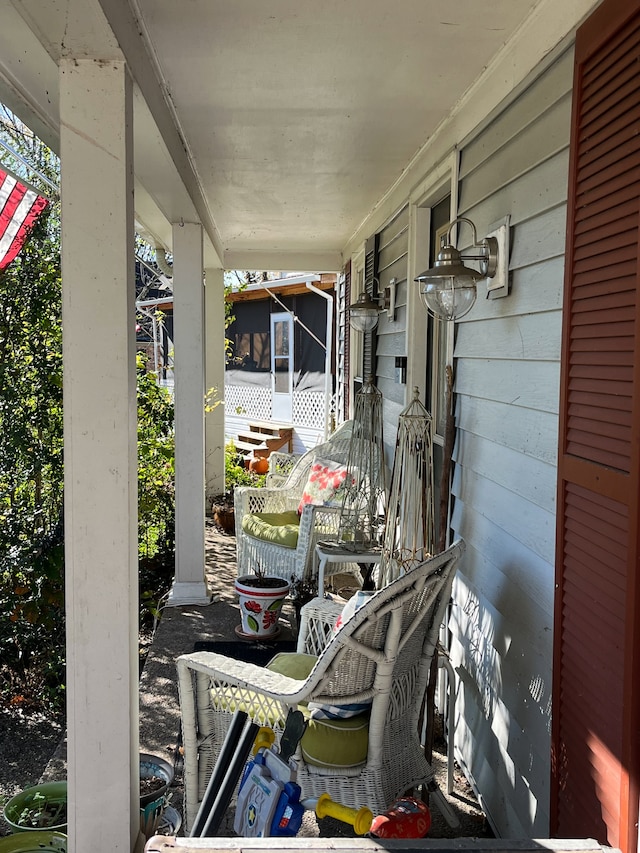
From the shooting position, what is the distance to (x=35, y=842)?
2.11m

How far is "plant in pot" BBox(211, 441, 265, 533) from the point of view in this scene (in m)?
6.66

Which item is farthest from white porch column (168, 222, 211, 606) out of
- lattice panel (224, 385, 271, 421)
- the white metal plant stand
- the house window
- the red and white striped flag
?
the house window

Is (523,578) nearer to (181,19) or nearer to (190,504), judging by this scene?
(181,19)

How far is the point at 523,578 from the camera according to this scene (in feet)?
7.30

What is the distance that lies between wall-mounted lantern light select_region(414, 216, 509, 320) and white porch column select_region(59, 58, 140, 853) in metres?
0.95

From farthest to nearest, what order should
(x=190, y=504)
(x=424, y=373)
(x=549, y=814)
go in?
1. (x=190, y=504)
2. (x=424, y=373)
3. (x=549, y=814)

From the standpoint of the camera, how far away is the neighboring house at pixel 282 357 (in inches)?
440

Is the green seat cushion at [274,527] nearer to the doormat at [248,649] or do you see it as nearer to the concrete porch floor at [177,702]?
the concrete porch floor at [177,702]

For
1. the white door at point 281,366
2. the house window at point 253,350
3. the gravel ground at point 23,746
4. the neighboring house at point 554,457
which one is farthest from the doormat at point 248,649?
the house window at point 253,350

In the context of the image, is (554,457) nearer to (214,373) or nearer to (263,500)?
(263,500)

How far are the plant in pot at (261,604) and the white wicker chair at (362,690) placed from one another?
1621 mm

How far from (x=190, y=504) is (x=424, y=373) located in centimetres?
157

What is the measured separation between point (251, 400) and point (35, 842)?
11.3 meters

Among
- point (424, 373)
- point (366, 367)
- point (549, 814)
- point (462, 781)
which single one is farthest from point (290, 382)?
point (549, 814)
